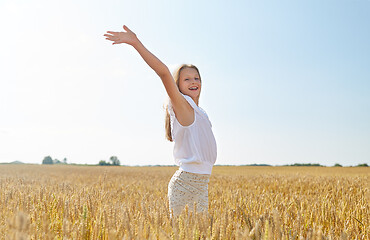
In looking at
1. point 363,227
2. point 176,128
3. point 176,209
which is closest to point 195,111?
point 176,128

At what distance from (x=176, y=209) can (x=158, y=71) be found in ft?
3.92

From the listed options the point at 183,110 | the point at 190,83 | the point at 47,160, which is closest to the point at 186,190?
the point at 183,110

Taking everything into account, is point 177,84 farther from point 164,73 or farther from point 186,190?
point 186,190

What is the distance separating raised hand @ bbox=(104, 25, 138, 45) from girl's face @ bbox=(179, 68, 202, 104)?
850mm

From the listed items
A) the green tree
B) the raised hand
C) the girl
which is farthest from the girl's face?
the green tree

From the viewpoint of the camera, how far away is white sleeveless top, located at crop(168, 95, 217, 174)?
9.05ft

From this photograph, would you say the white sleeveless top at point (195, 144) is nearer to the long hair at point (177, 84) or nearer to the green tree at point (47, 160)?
the long hair at point (177, 84)

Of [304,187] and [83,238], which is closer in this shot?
[83,238]

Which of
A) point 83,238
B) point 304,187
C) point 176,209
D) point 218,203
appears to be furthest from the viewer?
point 304,187

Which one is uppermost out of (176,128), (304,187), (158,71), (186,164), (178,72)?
(178,72)

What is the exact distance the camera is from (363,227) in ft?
9.28

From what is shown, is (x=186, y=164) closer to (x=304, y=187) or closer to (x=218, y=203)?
(x=218, y=203)

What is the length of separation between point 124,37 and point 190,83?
3.03 ft

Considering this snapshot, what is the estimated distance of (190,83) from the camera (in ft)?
9.88
